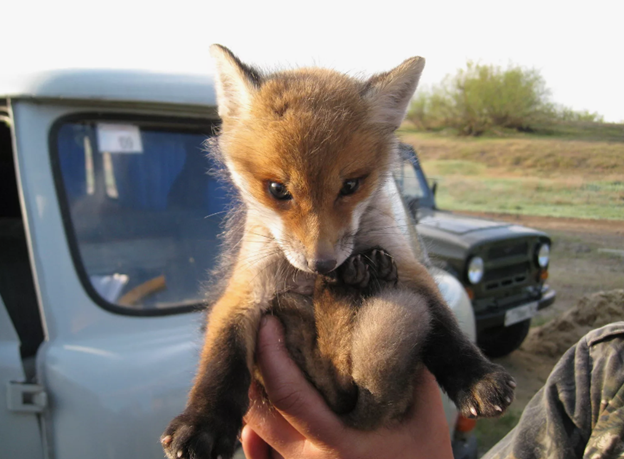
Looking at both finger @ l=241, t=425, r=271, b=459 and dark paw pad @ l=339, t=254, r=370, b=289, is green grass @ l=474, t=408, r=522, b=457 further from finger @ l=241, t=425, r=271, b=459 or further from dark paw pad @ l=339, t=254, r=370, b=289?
dark paw pad @ l=339, t=254, r=370, b=289

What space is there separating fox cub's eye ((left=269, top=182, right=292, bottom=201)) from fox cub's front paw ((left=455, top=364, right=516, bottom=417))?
975mm

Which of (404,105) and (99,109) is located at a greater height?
(404,105)

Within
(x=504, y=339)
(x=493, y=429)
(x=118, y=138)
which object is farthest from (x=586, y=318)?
(x=504, y=339)

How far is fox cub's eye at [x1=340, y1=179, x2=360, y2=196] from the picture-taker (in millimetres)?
1780

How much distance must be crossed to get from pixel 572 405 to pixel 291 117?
148 centimetres

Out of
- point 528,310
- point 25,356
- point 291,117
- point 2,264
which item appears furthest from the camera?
point 528,310

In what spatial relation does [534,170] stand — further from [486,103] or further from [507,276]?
[486,103]

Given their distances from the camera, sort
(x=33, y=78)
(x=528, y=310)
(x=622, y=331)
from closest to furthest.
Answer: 1. (x=622, y=331)
2. (x=33, y=78)
3. (x=528, y=310)

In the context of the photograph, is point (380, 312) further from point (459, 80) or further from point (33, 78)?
point (459, 80)

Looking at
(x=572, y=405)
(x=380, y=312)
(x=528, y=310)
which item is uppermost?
(x=380, y=312)

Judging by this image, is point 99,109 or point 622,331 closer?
point 622,331

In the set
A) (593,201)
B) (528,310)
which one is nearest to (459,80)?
(528,310)

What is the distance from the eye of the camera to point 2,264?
3842mm

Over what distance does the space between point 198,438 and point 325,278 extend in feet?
2.37
